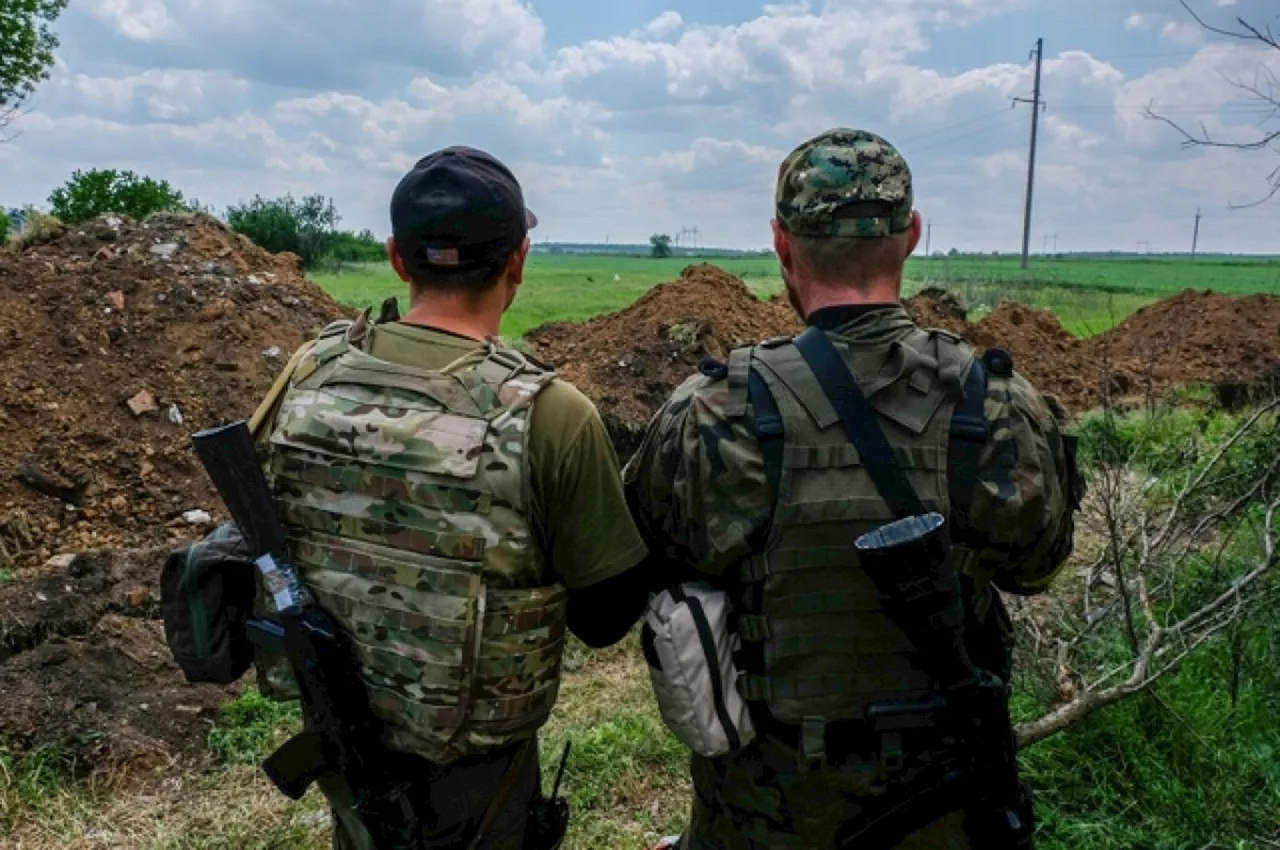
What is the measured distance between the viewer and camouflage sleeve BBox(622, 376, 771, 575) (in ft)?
5.96

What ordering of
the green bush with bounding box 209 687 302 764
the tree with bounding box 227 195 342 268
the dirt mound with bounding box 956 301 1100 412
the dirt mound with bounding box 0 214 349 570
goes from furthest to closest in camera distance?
1. the tree with bounding box 227 195 342 268
2. the dirt mound with bounding box 956 301 1100 412
3. the dirt mound with bounding box 0 214 349 570
4. the green bush with bounding box 209 687 302 764

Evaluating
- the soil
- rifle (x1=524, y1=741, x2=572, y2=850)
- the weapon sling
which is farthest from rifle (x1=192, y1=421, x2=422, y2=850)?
the soil

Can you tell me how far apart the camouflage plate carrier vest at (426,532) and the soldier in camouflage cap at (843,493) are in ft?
1.04

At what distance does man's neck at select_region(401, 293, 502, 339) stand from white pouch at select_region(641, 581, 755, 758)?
623mm

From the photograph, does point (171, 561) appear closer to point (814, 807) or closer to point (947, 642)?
point (814, 807)

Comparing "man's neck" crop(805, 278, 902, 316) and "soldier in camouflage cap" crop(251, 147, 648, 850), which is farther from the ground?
"man's neck" crop(805, 278, 902, 316)

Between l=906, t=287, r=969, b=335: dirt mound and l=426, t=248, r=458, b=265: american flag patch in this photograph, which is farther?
l=906, t=287, r=969, b=335: dirt mound

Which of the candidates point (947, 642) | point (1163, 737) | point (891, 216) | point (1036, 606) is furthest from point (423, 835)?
point (1036, 606)

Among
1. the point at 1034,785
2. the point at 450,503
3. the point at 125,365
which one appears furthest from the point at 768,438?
the point at 125,365

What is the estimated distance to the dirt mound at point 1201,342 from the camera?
1231cm

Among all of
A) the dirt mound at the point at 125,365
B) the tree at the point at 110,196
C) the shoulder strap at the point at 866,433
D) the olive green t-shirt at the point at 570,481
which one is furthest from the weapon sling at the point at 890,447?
the tree at the point at 110,196

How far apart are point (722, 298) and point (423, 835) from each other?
910cm

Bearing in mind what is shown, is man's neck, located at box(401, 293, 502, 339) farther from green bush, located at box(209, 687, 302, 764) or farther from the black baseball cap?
green bush, located at box(209, 687, 302, 764)

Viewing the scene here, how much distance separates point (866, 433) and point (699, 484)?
313 mm
